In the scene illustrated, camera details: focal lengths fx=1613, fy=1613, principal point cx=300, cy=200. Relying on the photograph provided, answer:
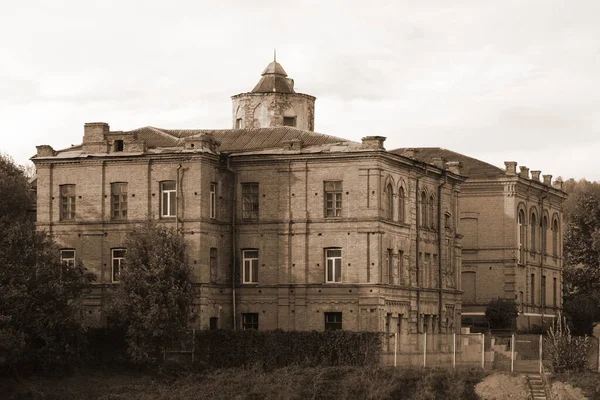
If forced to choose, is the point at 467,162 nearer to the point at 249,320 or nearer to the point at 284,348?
the point at 249,320

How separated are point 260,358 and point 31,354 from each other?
35.3 feet

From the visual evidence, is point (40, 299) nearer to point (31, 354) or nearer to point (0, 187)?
point (31, 354)

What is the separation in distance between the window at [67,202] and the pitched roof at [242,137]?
14.4 ft

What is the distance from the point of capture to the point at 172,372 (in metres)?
74.9

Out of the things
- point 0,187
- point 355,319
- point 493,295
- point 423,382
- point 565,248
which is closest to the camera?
point 423,382

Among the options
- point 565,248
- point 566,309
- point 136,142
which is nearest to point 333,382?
point 136,142

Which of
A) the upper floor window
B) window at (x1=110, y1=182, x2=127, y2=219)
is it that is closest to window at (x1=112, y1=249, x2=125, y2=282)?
window at (x1=110, y1=182, x2=127, y2=219)

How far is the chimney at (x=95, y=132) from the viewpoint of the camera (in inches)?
3214

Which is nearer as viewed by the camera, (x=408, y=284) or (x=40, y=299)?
(x=40, y=299)

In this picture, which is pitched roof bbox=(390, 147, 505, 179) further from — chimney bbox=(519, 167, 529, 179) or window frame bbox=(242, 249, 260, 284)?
window frame bbox=(242, 249, 260, 284)

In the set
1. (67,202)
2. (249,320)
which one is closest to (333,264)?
(249,320)

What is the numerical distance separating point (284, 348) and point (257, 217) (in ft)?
28.3

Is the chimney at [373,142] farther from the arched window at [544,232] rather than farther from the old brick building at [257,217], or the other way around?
the arched window at [544,232]

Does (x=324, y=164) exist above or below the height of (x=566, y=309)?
above
